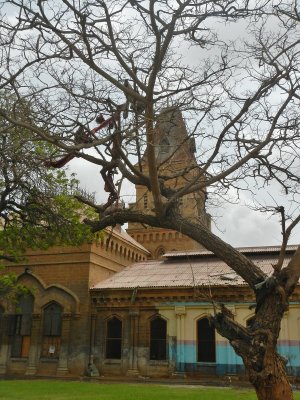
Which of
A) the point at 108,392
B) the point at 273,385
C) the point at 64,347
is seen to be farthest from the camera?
the point at 64,347

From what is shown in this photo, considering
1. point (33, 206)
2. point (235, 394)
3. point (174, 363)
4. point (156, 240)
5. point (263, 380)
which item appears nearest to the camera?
point (263, 380)

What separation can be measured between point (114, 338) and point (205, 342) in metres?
4.72

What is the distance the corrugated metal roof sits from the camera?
22.5 metres

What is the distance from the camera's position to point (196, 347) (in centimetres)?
2170

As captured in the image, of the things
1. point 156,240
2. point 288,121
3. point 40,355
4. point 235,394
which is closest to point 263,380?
point 288,121

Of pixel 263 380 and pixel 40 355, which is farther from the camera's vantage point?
pixel 40 355

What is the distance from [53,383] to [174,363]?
5.78m

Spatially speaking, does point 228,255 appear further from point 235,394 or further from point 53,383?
point 53,383

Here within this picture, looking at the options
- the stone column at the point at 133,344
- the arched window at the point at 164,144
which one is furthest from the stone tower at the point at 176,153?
the stone column at the point at 133,344

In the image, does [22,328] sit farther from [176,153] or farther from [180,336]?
[176,153]

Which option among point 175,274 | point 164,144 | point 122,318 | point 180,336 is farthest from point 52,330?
point 164,144

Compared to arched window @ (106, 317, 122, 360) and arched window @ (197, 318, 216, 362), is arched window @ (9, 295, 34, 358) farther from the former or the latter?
arched window @ (197, 318, 216, 362)

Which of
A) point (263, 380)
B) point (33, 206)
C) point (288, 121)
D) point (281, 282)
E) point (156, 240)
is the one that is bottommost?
point (263, 380)

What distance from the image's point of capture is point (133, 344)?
22.6 m
